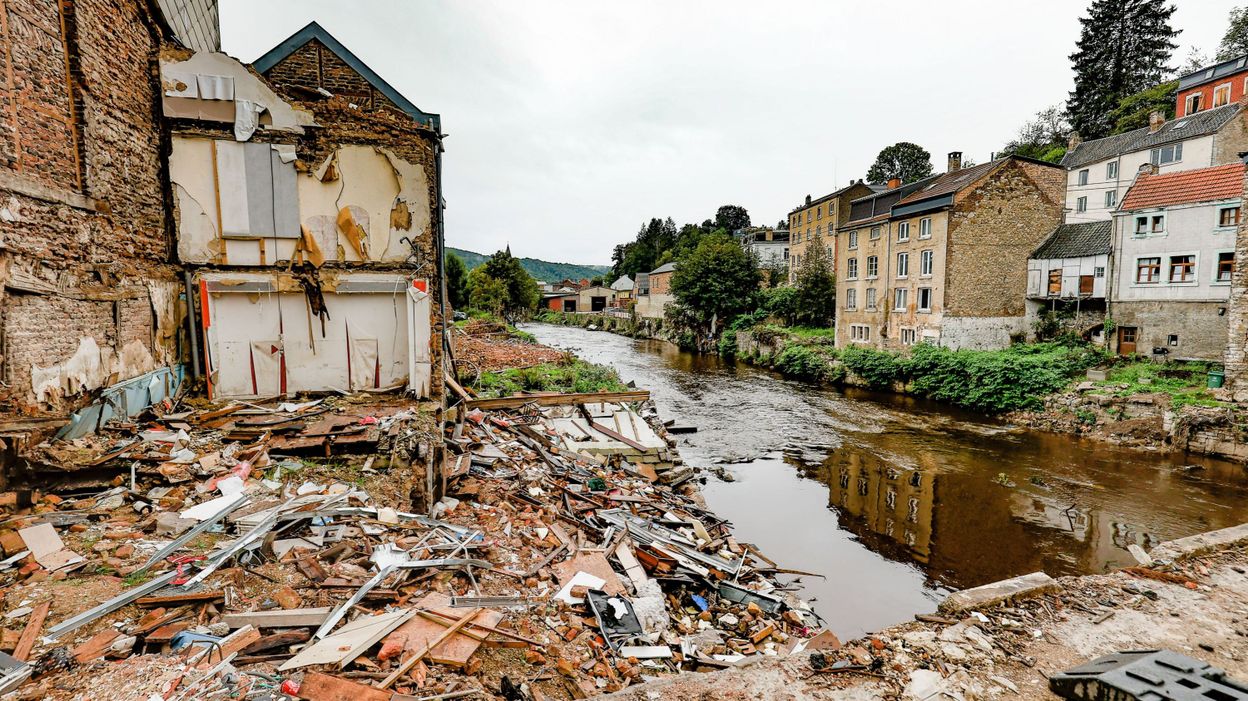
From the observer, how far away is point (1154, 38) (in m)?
46.4

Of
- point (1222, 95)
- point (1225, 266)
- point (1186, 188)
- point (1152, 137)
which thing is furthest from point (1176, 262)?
point (1222, 95)

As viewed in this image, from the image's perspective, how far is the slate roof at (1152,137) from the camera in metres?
29.0

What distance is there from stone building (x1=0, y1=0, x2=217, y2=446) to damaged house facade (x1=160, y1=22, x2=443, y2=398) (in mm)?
472

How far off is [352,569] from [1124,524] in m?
14.5

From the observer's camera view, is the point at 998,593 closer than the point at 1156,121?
Yes

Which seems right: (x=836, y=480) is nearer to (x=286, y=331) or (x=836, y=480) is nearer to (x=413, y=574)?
(x=413, y=574)

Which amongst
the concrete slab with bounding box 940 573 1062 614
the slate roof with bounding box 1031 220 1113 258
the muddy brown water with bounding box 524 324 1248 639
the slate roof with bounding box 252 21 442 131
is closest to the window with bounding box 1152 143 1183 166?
the slate roof with bounding box 1031 220 1113 258

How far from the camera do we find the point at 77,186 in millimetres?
7277

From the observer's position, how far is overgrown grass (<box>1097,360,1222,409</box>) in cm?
1655

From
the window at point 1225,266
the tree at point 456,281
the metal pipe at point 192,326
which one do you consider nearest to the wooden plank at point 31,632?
the metal pipe at point 192,326

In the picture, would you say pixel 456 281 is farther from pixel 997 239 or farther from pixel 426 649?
pixel 426 649

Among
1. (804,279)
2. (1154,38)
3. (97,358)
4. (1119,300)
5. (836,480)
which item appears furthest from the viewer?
(1154,38)

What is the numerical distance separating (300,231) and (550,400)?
5924 millimetres

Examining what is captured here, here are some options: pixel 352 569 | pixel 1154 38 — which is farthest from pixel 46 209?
pixel 1154 38
